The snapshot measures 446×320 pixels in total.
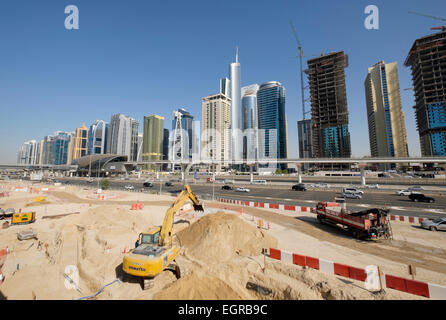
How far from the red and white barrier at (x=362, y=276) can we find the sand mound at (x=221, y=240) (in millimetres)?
2066

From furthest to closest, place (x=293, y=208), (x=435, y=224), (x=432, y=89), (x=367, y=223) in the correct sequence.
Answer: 1. (x=432, y=89)
2. (x=293, y=208)
3. (x=435, y=224)
4. (x=367, y=223)

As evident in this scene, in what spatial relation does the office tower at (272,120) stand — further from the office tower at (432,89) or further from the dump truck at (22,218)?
the dump truck at (22,218)

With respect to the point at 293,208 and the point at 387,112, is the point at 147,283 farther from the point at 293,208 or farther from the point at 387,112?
the point at 387,112

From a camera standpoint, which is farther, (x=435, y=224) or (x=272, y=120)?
(x=272, y=120)

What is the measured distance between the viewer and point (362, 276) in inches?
365

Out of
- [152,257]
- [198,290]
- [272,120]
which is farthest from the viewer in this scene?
[272,120]

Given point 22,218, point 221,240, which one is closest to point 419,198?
point 221,240

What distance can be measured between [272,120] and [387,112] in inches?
3469

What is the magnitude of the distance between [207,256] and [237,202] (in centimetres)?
2112

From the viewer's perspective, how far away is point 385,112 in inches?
5910

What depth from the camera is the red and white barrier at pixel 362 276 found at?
782 cm

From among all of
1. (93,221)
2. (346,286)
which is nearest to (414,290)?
(346,286)

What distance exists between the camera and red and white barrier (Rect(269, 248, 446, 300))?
7820 mm
